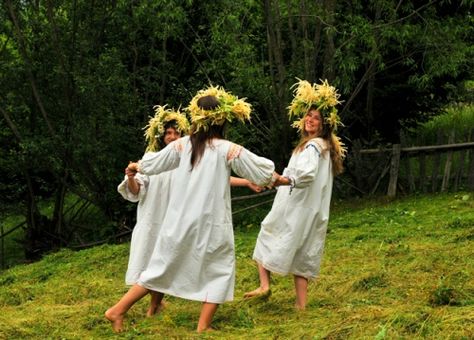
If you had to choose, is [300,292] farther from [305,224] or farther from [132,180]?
[132,180]

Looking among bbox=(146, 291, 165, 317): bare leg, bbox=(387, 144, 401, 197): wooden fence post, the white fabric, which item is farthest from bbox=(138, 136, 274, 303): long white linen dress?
bbox=(387, 144, 401, 197): wooden fence post

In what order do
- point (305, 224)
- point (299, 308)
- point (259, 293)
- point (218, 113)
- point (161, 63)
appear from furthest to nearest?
1. point (161, 63)
2. point (259, 293)
3. point (305, 224)
4. point (299, 308)
5. point (218, 113)

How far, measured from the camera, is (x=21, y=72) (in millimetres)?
14203

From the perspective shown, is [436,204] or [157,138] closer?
[157,138]

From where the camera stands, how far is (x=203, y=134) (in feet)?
17.8

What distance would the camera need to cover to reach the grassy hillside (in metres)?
4.88

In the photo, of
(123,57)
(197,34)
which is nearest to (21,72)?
(123,57)

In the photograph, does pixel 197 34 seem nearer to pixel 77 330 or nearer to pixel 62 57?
pixel 62 57

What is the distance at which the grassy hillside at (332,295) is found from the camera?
4883 mm

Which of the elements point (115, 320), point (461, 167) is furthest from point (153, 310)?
point (461, 167)

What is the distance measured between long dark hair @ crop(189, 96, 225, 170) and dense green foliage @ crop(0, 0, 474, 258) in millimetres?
6972

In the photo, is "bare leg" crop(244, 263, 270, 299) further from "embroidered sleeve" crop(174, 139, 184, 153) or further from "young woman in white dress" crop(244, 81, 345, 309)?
"embroidered sleeve" crop(174, 139, 184, 153)

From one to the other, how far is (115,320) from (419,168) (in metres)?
9.81

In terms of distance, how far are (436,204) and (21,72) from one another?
27.1 ft
